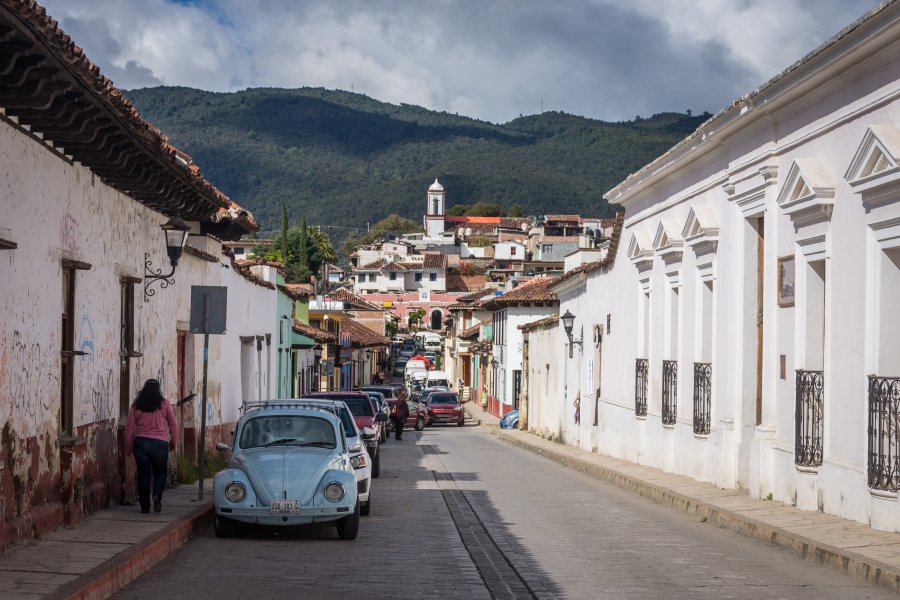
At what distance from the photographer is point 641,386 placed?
86.4ft

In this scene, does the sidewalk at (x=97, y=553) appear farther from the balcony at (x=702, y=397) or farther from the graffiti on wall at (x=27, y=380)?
the balcony at (x=702, y=397)

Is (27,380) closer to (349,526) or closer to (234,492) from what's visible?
(234,492)

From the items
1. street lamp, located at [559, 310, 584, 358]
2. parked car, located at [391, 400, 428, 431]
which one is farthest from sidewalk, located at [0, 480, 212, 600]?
parked car, located at [391, 400, 428, 431]

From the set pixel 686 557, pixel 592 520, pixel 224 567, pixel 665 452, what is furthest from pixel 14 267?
pixel 665 452

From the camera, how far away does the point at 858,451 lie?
1416 cm

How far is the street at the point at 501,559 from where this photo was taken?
10711mm

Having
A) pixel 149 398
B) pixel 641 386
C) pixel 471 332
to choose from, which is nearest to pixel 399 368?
pixel 471 332

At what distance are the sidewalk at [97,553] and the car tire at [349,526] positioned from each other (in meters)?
1.72

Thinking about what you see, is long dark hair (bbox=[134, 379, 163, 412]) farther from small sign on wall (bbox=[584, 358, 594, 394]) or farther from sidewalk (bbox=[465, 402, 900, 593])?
small sign on wall (bbox=[584, 358, 594, 394])

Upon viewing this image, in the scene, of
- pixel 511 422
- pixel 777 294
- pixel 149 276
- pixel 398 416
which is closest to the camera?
pixel 777 294

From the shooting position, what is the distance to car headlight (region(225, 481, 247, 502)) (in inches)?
545

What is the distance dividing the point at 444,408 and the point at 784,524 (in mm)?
44965

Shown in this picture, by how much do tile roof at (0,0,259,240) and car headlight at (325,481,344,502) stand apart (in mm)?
4200

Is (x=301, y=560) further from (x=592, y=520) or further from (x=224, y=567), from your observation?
(x=592, y=520)
